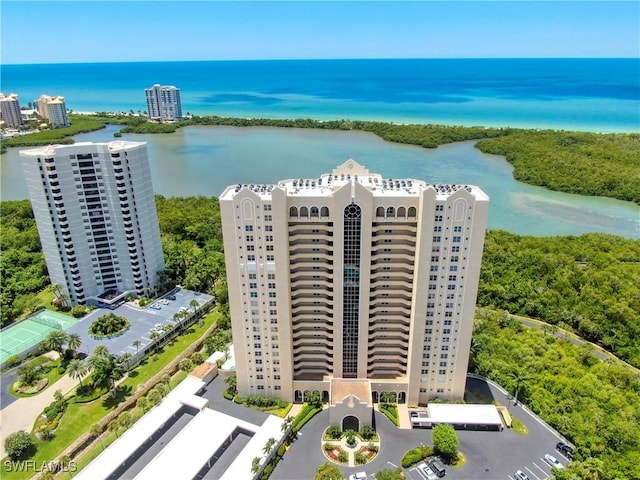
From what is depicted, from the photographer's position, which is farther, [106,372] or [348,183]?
[106,372]

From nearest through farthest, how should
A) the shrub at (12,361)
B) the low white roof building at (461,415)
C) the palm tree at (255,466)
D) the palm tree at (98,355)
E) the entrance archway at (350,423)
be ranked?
1. the palm tree at (255,466)
2. the entrance archway at (350,423)
3. the low white roof building at (461,415)
4. the palm tree at (98,355)
5. the shrub at (12,361)

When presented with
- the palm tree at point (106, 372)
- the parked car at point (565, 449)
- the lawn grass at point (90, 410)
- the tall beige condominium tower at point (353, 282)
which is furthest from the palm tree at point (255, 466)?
the parked car at point (565, 449)

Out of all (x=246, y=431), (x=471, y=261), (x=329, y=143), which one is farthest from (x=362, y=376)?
(x=329, y=143)

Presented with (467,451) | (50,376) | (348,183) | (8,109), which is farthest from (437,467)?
(8,109)

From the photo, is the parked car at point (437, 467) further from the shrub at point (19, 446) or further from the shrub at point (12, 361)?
the shrub at point (12, 361)

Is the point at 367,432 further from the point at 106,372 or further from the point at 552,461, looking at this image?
the point at 106,372

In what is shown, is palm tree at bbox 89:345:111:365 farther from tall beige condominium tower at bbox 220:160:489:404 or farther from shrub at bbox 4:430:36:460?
tall beige condominium tower at bbox 220:160:489:404
